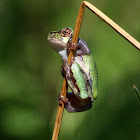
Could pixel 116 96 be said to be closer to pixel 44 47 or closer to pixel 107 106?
pixel 107 106

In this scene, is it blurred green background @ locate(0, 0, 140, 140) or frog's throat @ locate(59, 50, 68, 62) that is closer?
frog's throat @ locate(59, 50, 68, 62)

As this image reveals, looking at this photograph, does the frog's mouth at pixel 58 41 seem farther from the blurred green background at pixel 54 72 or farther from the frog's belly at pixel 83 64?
the blurred green background at pixel 54 72

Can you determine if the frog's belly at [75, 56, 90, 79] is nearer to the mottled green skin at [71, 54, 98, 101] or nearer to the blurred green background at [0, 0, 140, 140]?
the mottled green skin at [71, 54, 98, 101]

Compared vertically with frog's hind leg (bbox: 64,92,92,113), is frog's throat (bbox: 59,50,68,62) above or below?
above

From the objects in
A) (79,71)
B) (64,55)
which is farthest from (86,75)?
(64,55)

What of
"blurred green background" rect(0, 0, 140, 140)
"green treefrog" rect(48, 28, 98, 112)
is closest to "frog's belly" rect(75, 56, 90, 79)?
"green treefrog" rect(48, 28, 98, 112)

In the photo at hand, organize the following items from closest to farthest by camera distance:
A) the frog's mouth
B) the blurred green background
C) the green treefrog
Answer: the green treefrog < the frog's mouth < the blurred green background

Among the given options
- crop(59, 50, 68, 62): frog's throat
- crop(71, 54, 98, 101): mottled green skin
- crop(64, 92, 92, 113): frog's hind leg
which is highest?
crop(59, 50, 68, 62): frog's throat
